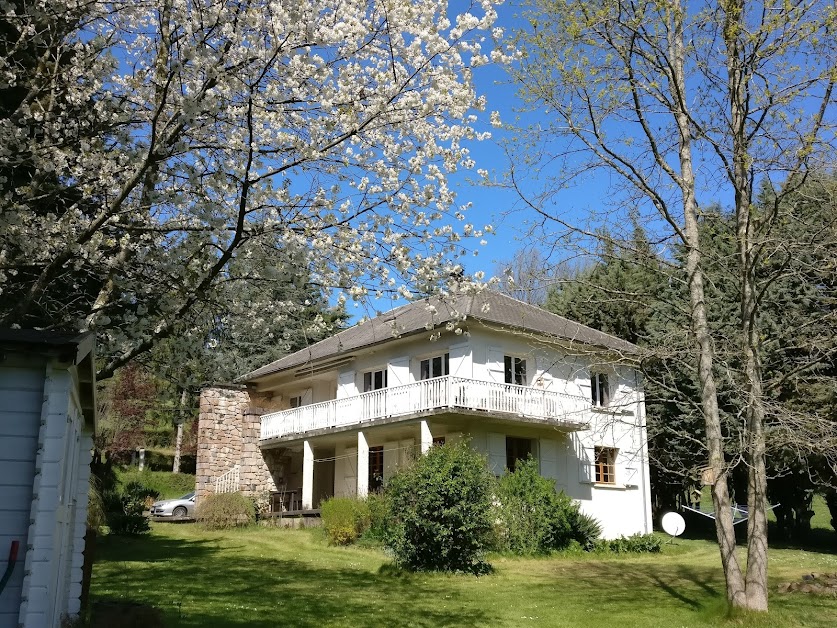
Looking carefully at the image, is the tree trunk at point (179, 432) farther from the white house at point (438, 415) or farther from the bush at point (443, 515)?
the bush at point (443, 515)

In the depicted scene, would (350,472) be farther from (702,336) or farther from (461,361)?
(702,336)

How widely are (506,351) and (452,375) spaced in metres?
2.41

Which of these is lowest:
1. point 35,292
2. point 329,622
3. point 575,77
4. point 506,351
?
point 329,622

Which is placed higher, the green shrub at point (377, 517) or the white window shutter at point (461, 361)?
the white window shutter at point (461, 361)

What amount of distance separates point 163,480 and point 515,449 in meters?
19.2

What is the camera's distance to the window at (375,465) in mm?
26141

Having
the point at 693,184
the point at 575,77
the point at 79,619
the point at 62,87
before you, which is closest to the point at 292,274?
the point at 62,87

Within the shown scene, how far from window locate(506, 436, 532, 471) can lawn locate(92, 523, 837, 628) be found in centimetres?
455

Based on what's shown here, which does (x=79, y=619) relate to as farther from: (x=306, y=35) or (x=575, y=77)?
(x=575, y=77)

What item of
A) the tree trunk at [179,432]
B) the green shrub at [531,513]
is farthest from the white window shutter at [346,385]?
the tree trunk at [179,432]

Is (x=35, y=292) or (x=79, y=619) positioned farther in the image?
(x=79, y=619)

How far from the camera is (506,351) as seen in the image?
2330cm

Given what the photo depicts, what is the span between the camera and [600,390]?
85.1 ft

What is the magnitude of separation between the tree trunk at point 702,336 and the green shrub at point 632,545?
9.36m
